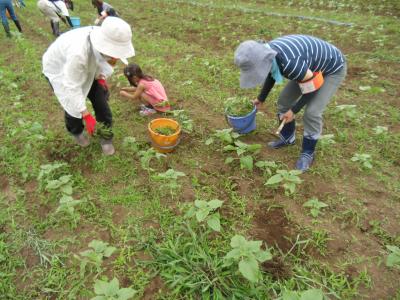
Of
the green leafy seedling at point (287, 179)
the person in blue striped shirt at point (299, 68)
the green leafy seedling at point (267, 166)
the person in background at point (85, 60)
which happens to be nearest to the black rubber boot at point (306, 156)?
the person in blue striped shirt at point (299, 68)

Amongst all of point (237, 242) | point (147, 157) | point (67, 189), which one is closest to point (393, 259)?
point (237, 242)

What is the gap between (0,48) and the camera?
6203 mm

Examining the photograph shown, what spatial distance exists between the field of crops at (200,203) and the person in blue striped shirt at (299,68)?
1.66 feet

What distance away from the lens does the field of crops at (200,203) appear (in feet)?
6.88

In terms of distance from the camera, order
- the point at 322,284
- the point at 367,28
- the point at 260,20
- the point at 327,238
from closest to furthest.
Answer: the point at 322,284 < the point at 327,238 < the point at 367,28 < the point at 260,20

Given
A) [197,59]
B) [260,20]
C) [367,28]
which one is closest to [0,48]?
[197,59]

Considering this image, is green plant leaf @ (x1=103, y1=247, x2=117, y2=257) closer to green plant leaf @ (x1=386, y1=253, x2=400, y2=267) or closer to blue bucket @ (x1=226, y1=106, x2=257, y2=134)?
blue bucket @ (x1=226, y1=106, x2=257, y2=134)

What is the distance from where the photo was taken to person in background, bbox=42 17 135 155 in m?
2.38

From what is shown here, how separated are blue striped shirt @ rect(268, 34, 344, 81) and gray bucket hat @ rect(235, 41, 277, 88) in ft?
0.43

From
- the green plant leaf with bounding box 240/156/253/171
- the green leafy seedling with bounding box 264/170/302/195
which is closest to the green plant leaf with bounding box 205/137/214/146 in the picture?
the green plant leaf with bounding box 240/156/253/171

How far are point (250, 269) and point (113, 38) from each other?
74.2 inches

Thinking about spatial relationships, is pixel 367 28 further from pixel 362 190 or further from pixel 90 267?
pixel 90 267

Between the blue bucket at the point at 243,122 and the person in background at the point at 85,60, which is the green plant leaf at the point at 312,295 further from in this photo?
the person in background at the point at 85,60

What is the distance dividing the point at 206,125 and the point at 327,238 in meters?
1.83
